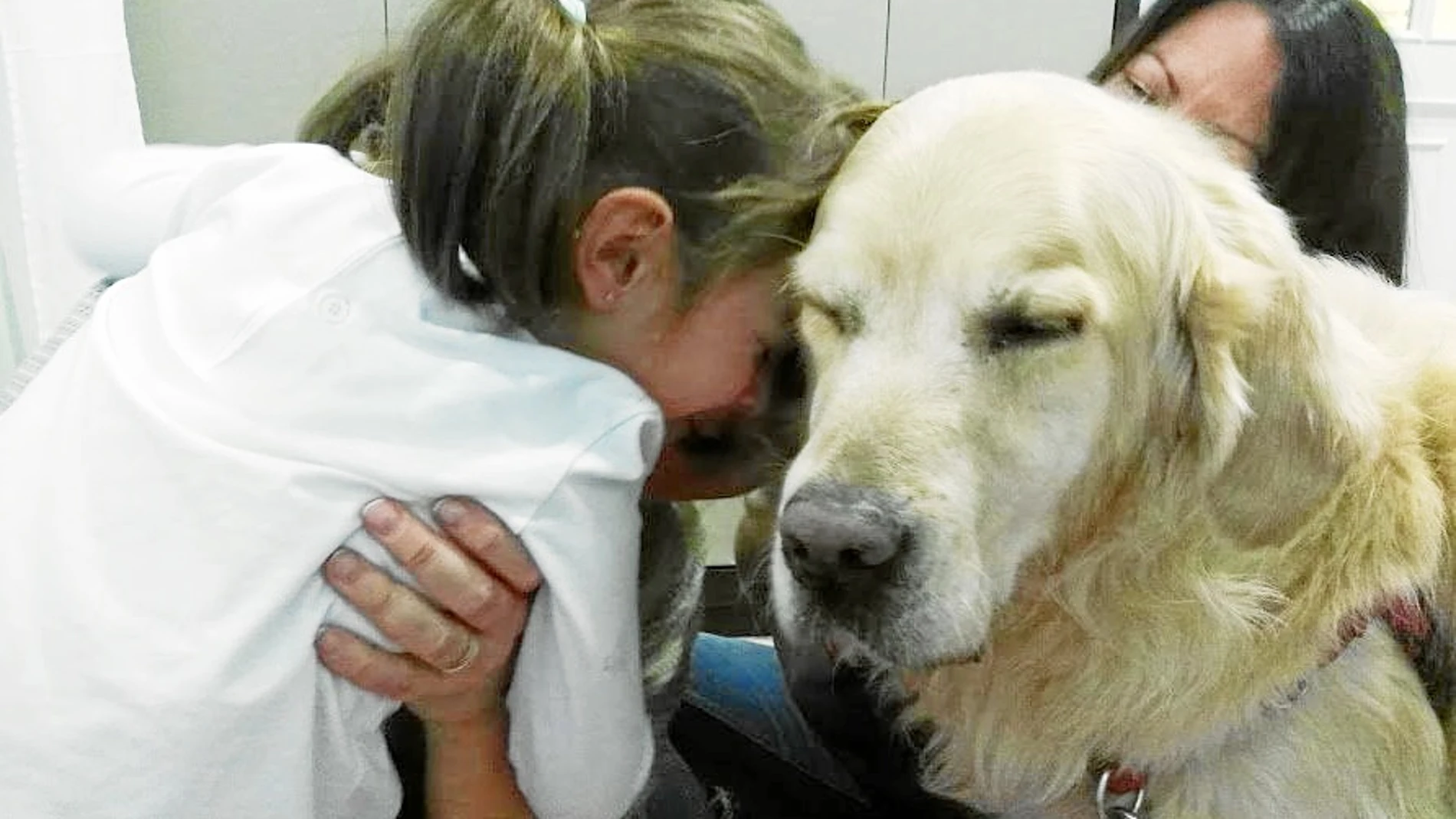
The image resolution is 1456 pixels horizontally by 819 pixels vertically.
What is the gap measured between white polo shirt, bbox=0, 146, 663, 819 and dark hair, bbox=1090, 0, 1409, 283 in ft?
2.76

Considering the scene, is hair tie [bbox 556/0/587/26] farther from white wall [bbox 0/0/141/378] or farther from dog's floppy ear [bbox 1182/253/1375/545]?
white wall [bbox 0/0/141/378]

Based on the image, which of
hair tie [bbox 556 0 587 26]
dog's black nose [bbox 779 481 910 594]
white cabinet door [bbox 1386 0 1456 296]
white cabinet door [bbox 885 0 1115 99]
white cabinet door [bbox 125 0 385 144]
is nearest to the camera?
dog's black nose [bbox 779 481 910 594]

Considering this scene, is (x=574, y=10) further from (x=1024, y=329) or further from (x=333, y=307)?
(x=1024, y=329)

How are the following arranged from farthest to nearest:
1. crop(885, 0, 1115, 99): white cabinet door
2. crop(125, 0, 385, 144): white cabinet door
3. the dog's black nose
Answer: crop(885, 0, 1115, 99): white cabinet door → crop(125, 0, 385, 144): white cabinet door → the dog's black nose

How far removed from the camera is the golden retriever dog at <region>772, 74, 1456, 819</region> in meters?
0.81

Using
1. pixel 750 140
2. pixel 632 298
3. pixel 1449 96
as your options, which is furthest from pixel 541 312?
pixel 1449 96

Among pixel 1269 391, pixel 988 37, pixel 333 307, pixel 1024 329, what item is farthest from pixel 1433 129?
pixel 333 307

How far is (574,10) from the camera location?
88cm

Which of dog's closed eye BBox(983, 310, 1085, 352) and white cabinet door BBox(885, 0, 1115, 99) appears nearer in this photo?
dog's closed eye BBox(983, 310, 1085, 352)

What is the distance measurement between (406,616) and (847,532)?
304mm

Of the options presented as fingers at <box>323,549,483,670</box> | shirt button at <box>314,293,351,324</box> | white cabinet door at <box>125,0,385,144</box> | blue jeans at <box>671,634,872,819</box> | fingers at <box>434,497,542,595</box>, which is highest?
shirt button at <box>314,293,351,324</box>

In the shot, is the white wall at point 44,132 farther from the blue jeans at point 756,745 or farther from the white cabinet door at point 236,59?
the blue jeans at point 756,745

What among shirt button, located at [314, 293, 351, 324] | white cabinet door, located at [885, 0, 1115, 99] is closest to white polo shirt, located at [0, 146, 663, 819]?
shirt button, located at [314, 293, 351, 324]

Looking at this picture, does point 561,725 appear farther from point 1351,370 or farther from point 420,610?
point 1351,370
